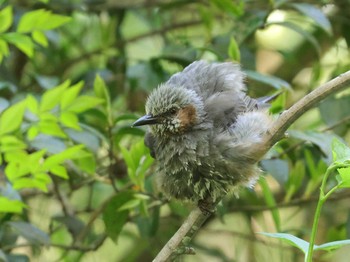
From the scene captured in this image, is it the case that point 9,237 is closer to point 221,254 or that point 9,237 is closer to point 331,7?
point 221,254

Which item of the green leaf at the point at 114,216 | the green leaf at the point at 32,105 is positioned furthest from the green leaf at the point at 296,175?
the green leaf at the point at 32,105

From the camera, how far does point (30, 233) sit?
6.95 ft

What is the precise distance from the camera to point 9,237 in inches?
90.0

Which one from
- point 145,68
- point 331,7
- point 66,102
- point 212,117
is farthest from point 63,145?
point 331,7

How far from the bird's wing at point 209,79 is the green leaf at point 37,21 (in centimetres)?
36

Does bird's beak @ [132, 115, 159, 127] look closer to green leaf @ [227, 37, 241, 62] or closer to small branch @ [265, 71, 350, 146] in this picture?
green leaf @ [227, 37, 241, 62]

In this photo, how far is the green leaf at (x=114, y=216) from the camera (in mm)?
2189

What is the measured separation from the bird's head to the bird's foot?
0.68ft

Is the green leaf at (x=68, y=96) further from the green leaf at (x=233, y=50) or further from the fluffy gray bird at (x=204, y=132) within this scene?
the green leaf at (x=233, y=50)

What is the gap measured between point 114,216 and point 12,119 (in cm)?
56

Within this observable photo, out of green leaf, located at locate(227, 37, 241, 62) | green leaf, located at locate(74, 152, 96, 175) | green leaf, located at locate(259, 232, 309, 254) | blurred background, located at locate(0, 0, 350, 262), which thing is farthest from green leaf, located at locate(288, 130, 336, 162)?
green leaf, located at locate(259, 232, 309, 254)

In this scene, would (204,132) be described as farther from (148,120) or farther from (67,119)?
(67,119)

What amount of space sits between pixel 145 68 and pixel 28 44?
688mm

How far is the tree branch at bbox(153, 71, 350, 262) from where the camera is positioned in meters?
1.48
